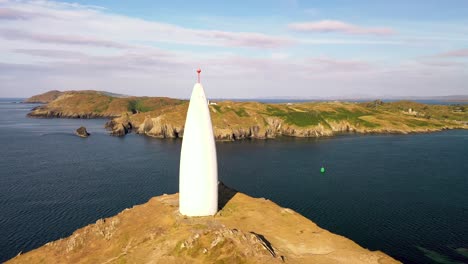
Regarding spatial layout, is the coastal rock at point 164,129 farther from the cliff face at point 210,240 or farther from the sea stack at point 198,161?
the sea stack at point 198,161

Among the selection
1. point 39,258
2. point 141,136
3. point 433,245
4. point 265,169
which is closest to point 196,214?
point 39,258

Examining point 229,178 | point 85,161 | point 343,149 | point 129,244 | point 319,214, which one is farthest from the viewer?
point 343,149

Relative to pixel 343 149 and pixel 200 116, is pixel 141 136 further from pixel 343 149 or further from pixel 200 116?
pixel 200 116

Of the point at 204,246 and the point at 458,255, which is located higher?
the point at 204,246

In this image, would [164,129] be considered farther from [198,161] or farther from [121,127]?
[198,161]

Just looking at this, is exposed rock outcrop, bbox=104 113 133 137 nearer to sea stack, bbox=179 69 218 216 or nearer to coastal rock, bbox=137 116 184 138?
coastal rock, bbox=137 116 184 138

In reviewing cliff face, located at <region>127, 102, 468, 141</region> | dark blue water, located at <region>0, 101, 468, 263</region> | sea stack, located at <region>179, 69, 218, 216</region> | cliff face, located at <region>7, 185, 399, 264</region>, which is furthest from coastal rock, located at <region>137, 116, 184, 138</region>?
sea stack, located at <region>179, 69, 218, 216</region>
